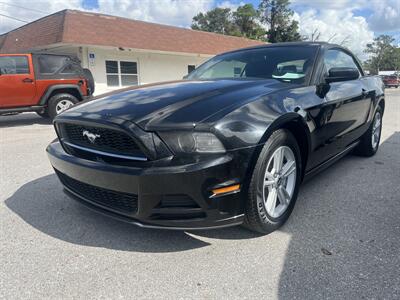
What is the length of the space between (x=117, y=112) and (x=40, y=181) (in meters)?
2.19

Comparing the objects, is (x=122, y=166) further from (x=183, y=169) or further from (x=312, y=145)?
(x=312, y=145)

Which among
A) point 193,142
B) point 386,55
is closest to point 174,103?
point 193,142

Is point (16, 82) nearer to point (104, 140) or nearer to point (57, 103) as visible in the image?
point (57, 103)

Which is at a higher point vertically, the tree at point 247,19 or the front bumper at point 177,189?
the tree at point 247,19

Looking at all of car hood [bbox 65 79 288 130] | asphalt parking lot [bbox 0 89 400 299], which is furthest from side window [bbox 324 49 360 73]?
asphalt parking lot [bbox 0 89 400 299]

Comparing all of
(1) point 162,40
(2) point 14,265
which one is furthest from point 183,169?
(1) point 162,40

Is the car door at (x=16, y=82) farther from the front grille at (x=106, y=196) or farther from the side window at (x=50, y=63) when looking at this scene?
the front grille at (x=106, y=196)

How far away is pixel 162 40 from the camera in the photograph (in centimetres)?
1842

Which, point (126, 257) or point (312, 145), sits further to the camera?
point (312, 145)

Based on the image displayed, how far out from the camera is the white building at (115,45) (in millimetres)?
14945

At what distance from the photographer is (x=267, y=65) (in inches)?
140

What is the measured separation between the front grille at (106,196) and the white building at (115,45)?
42.5 feet

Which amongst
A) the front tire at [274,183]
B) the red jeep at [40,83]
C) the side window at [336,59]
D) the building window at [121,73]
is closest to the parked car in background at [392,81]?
the building window at [121,73]

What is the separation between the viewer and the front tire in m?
2.32
